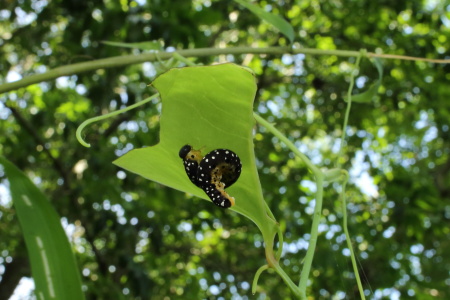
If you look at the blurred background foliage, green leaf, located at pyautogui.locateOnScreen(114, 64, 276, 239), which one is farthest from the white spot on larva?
the blurred background foliage

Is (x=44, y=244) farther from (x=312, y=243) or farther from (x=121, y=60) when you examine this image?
(x=312, y=243)

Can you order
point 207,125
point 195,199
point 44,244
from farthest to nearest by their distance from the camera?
point 195,199, point 44,244, point 207,125

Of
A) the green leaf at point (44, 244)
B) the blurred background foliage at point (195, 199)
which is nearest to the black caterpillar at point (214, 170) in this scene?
the green leaf at point (44, 244)

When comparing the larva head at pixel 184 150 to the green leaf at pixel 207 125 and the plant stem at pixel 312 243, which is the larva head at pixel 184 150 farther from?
the plant stem at pixel 312 243

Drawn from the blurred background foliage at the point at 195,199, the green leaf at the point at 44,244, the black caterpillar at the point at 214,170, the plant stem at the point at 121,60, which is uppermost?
the black caterpillar at the point at 214,170

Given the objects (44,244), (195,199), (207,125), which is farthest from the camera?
(195,199)

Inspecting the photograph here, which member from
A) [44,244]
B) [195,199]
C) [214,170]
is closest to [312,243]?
[214,170]

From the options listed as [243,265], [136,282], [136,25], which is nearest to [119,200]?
[136,282]
